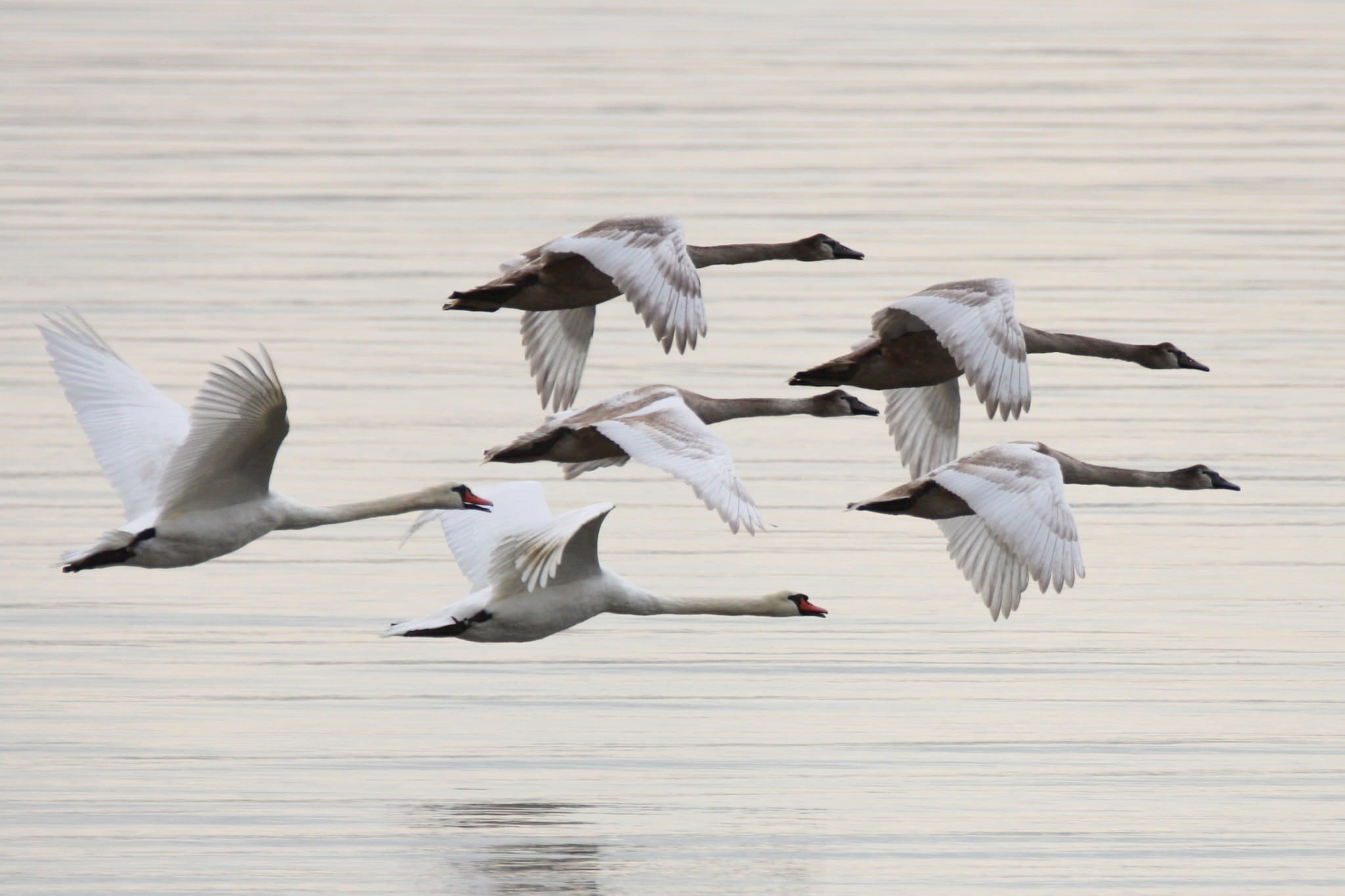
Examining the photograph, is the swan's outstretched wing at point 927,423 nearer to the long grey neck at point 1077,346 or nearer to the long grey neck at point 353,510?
the long grey neck at point 1077,346

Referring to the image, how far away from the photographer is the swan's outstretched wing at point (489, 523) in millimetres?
16375

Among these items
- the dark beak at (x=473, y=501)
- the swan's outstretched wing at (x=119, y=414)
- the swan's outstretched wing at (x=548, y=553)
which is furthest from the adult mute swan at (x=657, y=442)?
the swan's outstretched wing at (x=119, y=414)

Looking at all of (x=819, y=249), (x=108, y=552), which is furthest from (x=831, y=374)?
(x=108, y=552)

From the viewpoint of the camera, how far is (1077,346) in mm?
16859

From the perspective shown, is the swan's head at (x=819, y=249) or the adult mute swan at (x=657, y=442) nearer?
the adult mute swan at (x=657, y=442)

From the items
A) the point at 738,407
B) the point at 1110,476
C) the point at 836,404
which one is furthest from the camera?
the point at 836,404

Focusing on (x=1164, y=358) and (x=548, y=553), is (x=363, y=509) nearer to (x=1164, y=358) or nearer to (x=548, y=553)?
(x=548, y=553)

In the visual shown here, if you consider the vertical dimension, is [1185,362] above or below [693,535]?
above

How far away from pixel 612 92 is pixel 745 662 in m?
24.6

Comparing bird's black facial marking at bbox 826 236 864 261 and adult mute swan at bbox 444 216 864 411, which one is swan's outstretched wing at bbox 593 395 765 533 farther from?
bird's black facial marking at bbox 826 236 864 261

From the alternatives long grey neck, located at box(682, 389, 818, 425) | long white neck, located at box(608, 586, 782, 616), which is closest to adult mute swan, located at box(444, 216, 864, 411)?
long grey neck, located at box(682, 389, 818, 425)

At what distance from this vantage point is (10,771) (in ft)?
52.7

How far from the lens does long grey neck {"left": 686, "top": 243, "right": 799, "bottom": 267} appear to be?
16656mm

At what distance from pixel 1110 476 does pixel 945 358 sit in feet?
4.26
